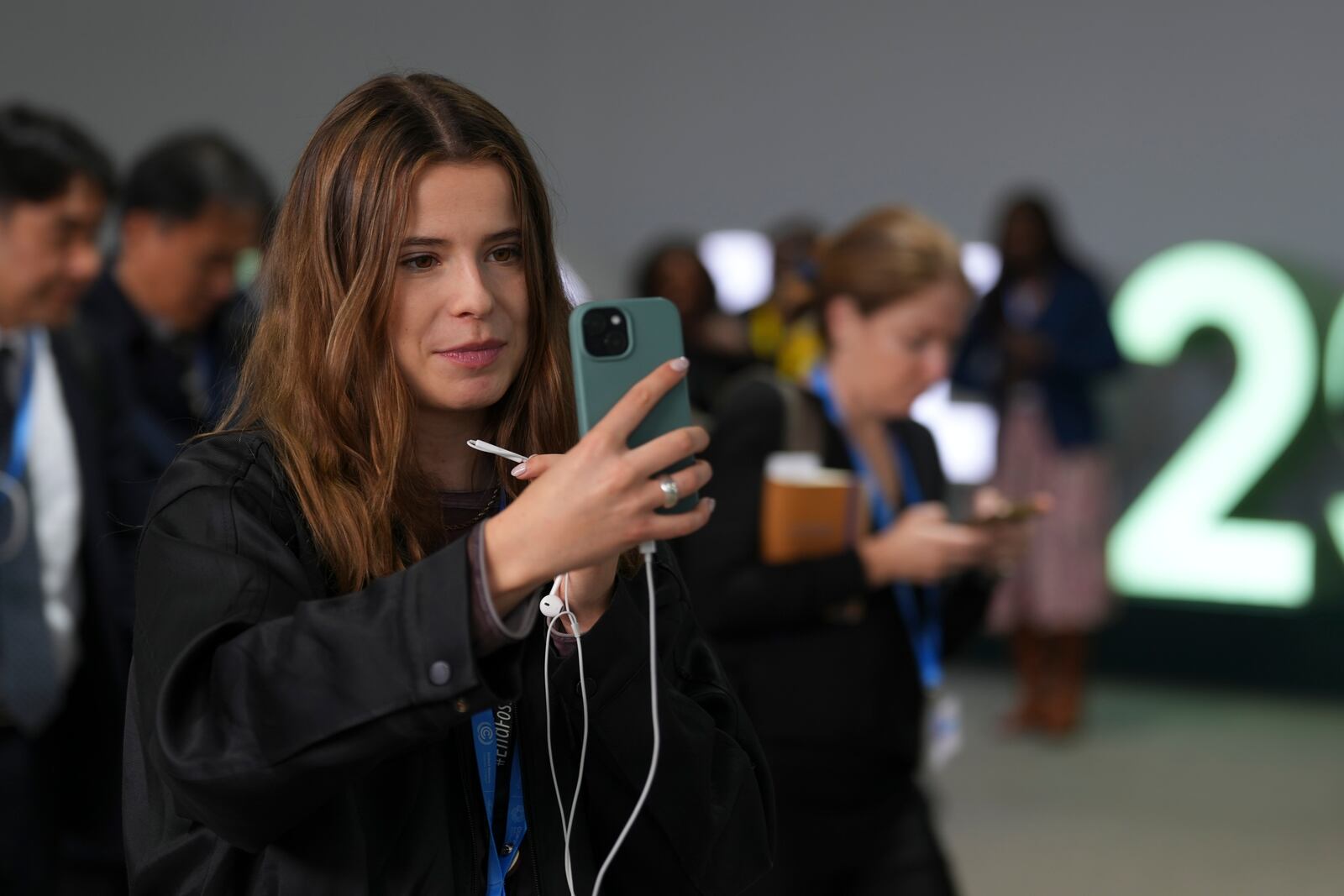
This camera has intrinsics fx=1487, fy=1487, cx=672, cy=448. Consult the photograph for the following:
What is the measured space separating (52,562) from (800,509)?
1.33 metres

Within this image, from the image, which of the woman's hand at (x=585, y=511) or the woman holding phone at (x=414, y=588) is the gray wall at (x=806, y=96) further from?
the woman's hand at (x=585, y=511)

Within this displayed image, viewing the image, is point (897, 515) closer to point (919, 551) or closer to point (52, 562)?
point (919, 551)

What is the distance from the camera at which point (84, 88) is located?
8.52 meters

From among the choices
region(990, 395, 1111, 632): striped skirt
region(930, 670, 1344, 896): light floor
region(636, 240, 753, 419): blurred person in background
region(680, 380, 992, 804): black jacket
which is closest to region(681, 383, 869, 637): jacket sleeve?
region(680, 380, 992, 804): black jacket

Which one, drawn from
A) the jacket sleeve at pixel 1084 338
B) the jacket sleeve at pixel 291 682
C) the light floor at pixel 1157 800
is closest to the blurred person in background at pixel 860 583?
the jacket sleeve at pixel 291 682

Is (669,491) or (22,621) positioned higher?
(669,491)

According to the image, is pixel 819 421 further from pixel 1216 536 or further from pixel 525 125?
pixel 525 125

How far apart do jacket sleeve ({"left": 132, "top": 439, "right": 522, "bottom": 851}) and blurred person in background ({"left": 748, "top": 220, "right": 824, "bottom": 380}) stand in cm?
484

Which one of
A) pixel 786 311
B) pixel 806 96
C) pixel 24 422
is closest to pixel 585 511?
pixel 24 422

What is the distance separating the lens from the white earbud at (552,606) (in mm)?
1303

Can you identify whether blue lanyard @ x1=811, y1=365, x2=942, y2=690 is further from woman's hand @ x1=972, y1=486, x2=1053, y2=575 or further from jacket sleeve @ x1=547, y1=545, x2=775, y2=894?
jacket sleeve @ x1=547, y1=545, x2=775, y2=894

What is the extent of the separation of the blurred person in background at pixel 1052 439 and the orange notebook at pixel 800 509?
379 cm

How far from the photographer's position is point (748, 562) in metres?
2.63

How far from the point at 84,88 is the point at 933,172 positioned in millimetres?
4842
